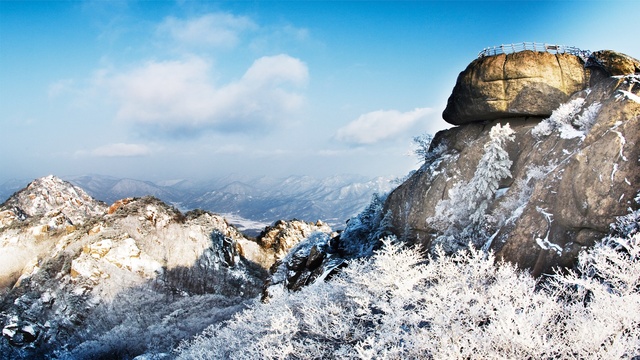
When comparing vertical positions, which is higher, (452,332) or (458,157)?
(458,157)

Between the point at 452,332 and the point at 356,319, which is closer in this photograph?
the point at 452,332

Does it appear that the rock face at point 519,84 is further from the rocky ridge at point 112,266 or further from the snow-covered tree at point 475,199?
the rocky ridge at point 112,266

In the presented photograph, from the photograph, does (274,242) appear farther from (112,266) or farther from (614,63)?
(614,63)

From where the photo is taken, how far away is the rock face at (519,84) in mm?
33562

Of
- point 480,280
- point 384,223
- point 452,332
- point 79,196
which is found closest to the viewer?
point 452,332

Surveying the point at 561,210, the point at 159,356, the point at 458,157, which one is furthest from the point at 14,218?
the point at 561,210

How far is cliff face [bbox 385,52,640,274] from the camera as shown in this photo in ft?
70.9

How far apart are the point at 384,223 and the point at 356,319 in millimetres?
19125

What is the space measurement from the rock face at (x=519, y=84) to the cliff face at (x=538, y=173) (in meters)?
0.11

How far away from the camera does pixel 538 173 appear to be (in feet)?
90.1

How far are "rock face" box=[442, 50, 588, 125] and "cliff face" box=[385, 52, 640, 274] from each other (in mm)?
109

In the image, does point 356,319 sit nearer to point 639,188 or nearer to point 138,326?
point 639,188

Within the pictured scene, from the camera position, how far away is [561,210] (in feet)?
75.5

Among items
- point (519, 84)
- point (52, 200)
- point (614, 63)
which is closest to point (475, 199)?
point (519, 84)
